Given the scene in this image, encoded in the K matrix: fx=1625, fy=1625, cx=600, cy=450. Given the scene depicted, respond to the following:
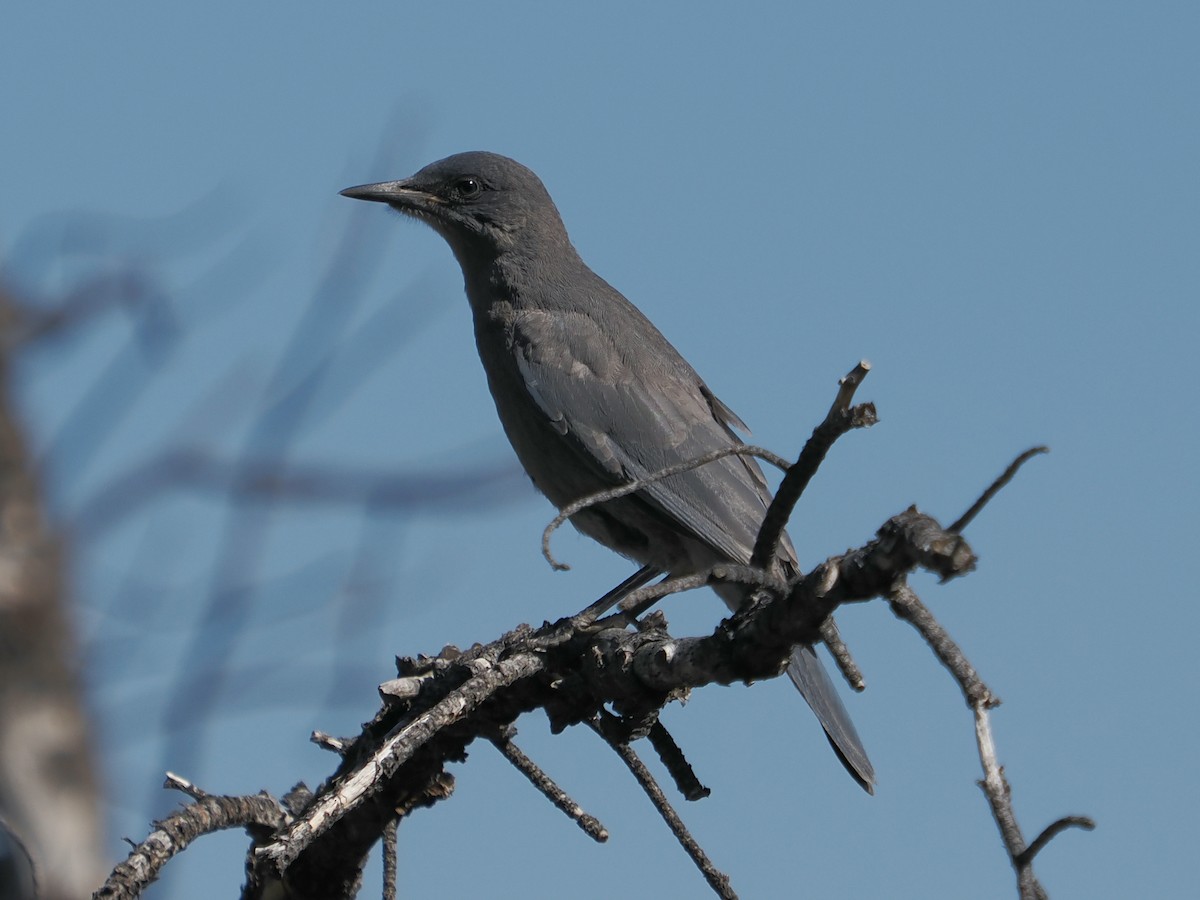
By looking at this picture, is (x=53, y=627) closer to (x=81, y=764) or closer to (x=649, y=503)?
(x=81, y=764)

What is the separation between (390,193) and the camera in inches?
252

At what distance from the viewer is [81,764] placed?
490cm

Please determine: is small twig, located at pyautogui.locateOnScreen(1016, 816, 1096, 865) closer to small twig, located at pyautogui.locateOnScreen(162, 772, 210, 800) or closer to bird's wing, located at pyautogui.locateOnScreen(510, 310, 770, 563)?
small twig, located at pyautogui.locateOnScreen(162, 772, 210, 800)

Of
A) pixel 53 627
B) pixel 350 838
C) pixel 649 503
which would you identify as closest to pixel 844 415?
pixel 350 838

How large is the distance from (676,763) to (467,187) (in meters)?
3.54

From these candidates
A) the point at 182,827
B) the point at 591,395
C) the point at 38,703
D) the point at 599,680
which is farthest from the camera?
the point at 591,395

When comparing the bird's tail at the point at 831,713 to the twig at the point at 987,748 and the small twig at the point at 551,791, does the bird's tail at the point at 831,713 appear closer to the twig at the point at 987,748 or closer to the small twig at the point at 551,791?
the small twig at the point at 551,791

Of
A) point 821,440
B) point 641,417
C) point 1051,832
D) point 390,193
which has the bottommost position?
point 1051,832

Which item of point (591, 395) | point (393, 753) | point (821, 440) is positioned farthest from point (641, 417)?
point (821, 440)

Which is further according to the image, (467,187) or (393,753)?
(467,187)

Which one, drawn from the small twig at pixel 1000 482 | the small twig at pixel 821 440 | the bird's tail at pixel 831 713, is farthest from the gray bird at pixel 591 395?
the small twig at pixel 1000 482

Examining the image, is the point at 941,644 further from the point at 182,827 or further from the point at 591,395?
the point at 591,395

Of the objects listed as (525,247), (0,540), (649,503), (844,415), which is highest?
(525,247)

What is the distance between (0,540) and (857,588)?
3.21 m
